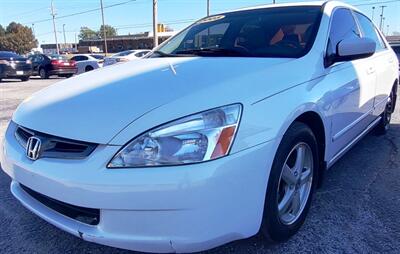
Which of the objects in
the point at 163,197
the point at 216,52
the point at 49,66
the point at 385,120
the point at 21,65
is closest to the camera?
the point at 163,197

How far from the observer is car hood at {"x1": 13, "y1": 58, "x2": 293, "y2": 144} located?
1940 mm

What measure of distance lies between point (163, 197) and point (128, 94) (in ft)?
2.30

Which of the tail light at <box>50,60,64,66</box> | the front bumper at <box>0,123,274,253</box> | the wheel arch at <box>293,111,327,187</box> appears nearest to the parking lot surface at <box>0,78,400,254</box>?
the wheel arch at <box>293,111,327,187</box>

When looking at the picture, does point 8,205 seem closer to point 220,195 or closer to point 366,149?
point 220,195

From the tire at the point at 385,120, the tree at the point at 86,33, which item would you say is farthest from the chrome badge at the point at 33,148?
the tree at the point at 86,33

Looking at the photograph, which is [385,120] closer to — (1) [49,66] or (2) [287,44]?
(2) [287,44]

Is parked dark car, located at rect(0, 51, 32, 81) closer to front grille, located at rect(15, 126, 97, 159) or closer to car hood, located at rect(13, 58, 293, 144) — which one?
car hood, located at rect(13, 58, 293, 144)

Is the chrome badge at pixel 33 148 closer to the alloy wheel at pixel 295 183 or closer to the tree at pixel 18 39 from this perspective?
the alloy wheel at pixel 295 183

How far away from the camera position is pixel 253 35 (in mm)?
3158

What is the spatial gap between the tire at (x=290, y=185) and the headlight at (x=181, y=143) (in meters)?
0.41

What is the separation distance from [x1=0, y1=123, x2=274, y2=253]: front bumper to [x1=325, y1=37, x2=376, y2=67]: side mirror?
121 centimetres

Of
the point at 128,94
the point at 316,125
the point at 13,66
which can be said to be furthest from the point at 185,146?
the point at 13,66

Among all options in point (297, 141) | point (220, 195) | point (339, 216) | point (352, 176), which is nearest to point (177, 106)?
point (220, 195)

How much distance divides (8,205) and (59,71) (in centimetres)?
1735
